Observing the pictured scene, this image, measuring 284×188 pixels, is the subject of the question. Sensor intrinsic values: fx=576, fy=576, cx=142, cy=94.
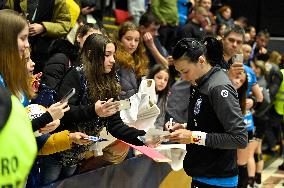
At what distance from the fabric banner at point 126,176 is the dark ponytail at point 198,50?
0.99 m

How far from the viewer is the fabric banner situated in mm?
3678

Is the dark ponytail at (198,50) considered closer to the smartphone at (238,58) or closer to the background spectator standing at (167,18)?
the smartphone at (238,58)

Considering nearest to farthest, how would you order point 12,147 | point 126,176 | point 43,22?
point 12,147, point 126,176, point 43,22

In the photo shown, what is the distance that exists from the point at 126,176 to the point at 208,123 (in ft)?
3.40

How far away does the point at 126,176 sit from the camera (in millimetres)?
4180

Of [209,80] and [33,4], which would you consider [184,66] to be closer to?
[209,80]

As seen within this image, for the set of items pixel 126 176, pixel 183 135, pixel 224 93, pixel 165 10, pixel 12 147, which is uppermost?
pixel 12 147

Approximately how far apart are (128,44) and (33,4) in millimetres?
937

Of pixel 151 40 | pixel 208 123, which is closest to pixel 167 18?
pixel 151 40

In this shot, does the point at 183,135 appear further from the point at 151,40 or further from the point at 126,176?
the point at 151,40

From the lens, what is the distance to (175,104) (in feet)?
16.4

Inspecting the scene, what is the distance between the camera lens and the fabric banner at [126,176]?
3.68m

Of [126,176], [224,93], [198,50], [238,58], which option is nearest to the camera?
[224,93]

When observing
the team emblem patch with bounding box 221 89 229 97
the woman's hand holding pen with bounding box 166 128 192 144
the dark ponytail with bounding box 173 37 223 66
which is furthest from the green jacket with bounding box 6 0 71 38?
the team emblem patch with bounding box 221 89 229 97
